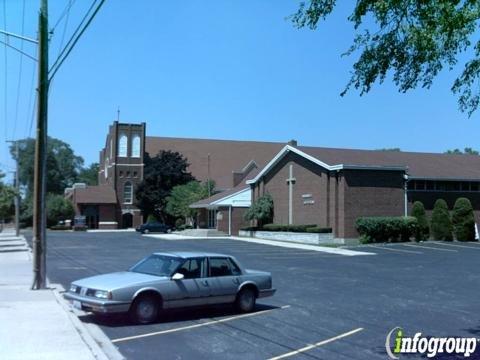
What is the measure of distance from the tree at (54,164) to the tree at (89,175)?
1167 mm

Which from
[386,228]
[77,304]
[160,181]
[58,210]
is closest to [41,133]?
[77,304]

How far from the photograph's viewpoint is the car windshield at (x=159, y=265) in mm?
12133

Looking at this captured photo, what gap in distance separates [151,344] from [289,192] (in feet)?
124

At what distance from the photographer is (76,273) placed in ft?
70.3

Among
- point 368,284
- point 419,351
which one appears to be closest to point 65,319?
point 419,351

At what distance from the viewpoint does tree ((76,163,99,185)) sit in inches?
5630

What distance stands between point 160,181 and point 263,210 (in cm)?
3359

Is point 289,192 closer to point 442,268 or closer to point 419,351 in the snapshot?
point 442,268

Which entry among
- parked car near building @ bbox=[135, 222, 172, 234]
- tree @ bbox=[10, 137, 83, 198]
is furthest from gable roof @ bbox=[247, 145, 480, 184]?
tree @ bbox=[10, 137, 83, 198]

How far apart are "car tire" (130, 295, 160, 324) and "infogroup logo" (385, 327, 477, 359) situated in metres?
4.21

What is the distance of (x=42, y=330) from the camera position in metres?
10.5

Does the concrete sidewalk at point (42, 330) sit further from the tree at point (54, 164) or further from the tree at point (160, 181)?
the tree at point (54, 164)

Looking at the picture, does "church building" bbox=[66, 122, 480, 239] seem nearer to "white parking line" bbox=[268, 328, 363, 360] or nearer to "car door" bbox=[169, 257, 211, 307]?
"car door" bbox=[169, 257, 211, 307]

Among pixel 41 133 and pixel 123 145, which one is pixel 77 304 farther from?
pixel 123 145
